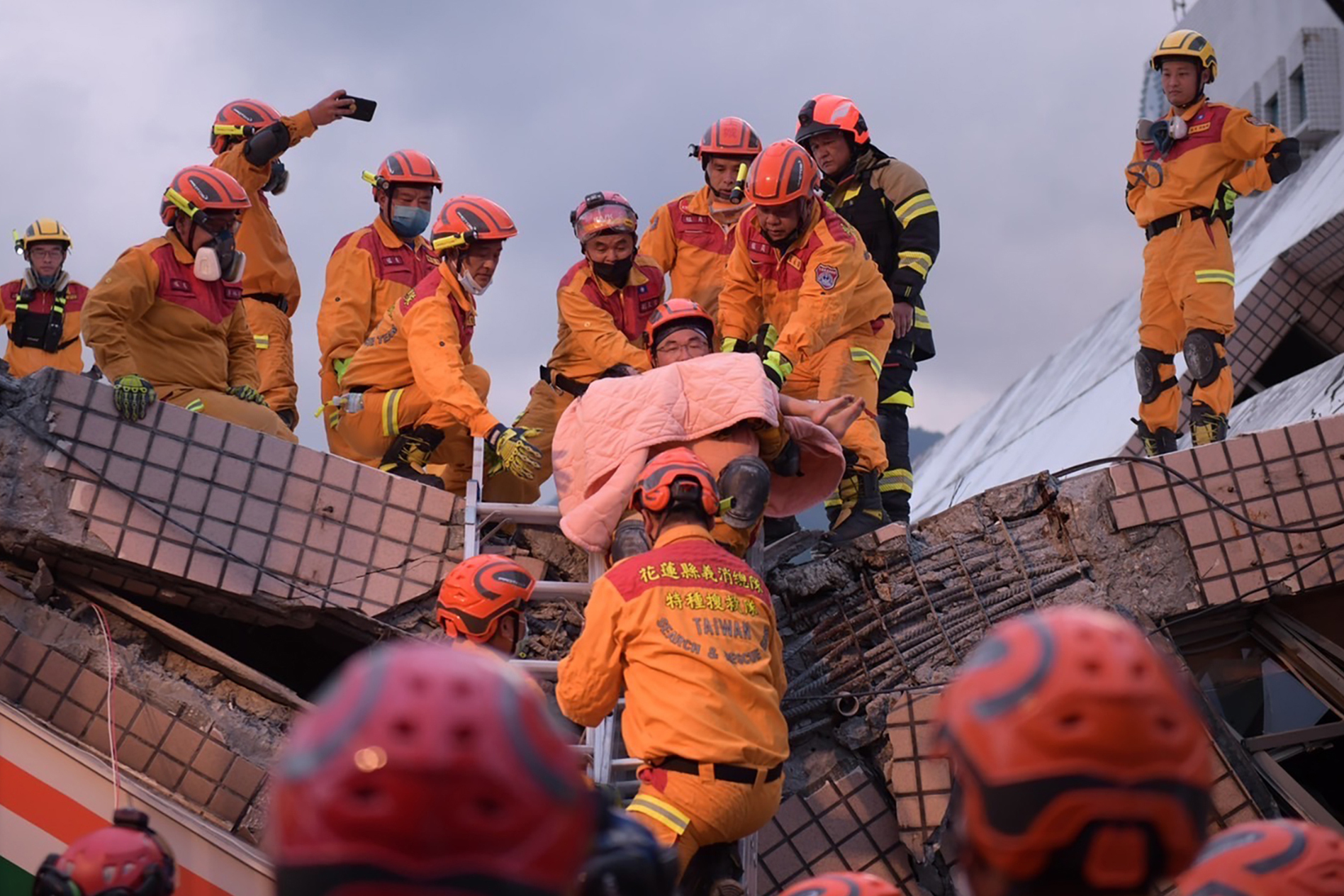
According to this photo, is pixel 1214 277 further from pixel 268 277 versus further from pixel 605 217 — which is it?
pixel 268 277

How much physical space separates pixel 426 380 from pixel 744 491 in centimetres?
177

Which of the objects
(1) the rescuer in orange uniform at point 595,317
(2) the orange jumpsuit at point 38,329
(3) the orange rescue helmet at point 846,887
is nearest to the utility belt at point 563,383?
(1) the rescuer in orange uniform at point 595,317

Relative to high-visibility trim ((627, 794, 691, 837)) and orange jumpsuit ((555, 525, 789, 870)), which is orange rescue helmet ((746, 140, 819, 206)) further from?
high-visibility trim ((627, 794, 691, 837))

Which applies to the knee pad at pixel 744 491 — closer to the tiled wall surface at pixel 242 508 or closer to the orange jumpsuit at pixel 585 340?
the tiled wall surface at pixel 242 508

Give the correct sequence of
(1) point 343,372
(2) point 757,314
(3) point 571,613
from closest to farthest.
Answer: (3) point 571,613 → (2) point 757,314 → (1) point 343,372

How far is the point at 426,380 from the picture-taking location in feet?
22.4

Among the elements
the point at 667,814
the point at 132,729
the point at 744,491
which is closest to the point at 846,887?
the point at 667,814

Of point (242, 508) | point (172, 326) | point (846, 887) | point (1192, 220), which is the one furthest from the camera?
point (1192, 220)

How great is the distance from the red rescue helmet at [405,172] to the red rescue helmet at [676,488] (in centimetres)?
391

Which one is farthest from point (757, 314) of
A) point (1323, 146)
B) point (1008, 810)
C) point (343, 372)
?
point (1323, 146)

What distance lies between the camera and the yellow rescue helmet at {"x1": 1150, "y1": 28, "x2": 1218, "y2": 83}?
793cm

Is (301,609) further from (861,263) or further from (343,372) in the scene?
(861,263)

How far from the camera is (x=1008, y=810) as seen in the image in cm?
191

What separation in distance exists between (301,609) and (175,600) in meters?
0.49
